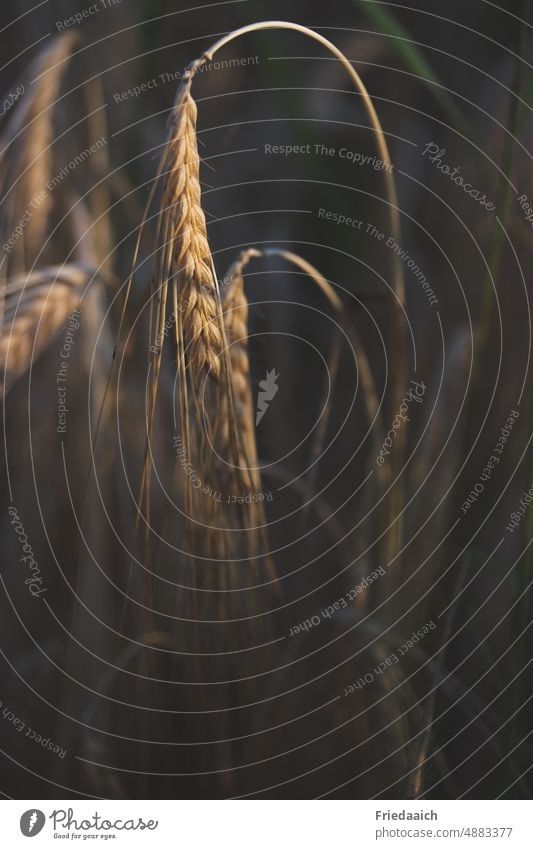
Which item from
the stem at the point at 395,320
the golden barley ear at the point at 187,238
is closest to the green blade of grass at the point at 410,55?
the stem at the point at 395,320

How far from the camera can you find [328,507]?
2.04ft

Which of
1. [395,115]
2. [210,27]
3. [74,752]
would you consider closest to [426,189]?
[395,115]

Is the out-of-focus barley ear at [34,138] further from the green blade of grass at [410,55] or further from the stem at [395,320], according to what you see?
the green blade of grass at [410,55]

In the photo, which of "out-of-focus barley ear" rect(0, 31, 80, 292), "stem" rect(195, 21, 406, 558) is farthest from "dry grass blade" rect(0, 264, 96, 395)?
"stem" rect(195, 21, 406, 558)

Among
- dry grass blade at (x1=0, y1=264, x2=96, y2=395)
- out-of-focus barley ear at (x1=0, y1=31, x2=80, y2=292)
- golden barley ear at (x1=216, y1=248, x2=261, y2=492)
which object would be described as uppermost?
out-of-focus barley ear at (x1=0, y1=31, x2=80, y2=292)

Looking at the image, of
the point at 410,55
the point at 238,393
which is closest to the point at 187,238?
the point at 238,393

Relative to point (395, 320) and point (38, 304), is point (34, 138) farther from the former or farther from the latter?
point (395, 320)

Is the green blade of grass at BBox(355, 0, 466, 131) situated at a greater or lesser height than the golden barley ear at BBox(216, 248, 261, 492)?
greater

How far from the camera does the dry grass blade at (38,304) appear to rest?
0.58 meters

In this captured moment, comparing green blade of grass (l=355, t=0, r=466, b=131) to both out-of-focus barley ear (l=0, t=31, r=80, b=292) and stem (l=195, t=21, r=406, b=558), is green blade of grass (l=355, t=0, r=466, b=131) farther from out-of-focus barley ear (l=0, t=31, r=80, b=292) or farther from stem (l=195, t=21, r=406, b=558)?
out-of-focus barley ear (l=0, t=31, r=80, b=292)

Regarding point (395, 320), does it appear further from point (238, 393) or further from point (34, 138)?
point (34, 138)

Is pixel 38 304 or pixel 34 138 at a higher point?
pixel 34 138

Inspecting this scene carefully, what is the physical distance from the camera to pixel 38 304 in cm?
58

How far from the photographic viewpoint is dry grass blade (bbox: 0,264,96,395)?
23.0 inches
